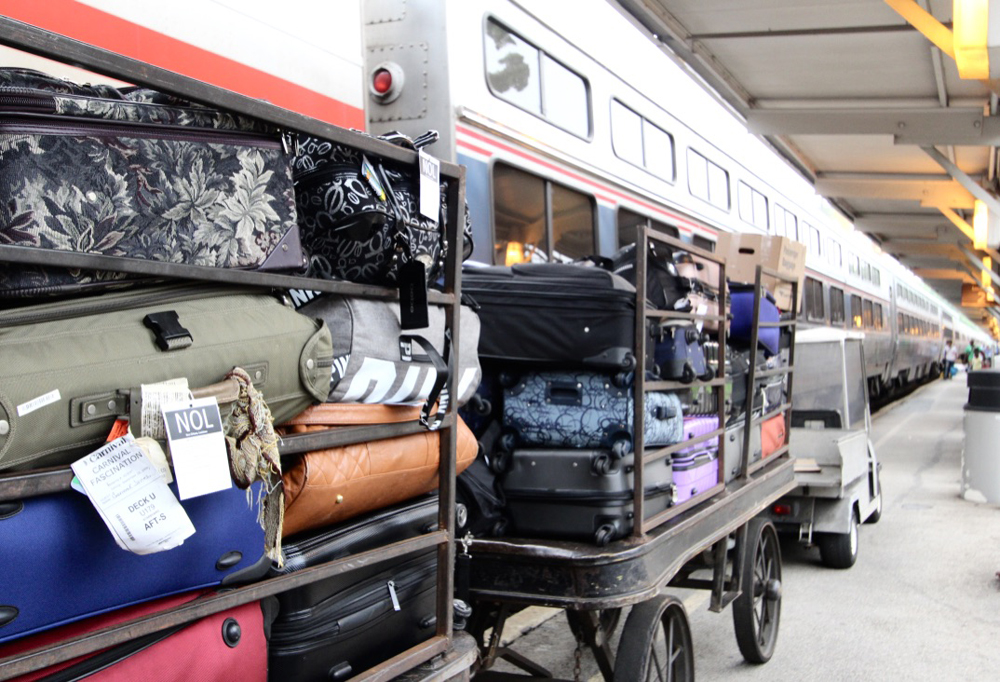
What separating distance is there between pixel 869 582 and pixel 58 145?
6.20m

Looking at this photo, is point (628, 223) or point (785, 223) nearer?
point (628, 223)

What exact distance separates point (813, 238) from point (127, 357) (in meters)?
15.1

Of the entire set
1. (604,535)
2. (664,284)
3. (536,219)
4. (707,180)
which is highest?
(707,180)

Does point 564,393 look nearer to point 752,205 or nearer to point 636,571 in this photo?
point 636,571

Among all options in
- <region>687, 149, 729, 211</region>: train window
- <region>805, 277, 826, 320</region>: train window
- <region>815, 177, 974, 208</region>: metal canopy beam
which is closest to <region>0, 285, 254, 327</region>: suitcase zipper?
<region>687, 149, 729, 211</region>: train window

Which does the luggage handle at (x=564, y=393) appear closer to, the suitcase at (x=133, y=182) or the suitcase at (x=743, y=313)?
the suitcase at (x=133, y=182)

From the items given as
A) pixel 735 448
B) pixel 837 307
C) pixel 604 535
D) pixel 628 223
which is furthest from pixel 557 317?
pixel 837 307

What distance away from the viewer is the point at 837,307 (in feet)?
56.0

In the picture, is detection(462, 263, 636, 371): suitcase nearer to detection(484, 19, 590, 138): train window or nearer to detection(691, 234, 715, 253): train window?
detection(484, 19, 590, 138): train window

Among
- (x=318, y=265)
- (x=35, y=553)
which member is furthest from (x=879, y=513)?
(x=35, y=553)

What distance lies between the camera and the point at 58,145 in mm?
1645

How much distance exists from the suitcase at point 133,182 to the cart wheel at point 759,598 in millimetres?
3117

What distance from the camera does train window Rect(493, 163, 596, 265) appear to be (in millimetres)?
5348

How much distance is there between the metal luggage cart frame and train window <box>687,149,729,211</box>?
6374mm
